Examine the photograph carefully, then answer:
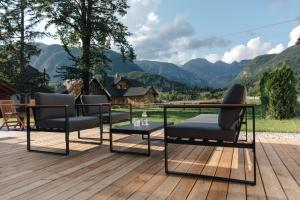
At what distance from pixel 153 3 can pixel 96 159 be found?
40.2 feet

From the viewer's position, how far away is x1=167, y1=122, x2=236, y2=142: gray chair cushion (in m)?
2.79

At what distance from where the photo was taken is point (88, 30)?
542 inches

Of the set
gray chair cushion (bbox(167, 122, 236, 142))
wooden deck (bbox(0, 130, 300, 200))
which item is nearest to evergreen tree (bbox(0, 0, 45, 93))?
wooden deck (bbox(0, 130, 300, 200))

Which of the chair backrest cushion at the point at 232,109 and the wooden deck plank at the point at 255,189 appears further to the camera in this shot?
the chair backrest cushion at the point at 232,109

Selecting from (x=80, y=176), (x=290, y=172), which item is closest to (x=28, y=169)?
(x=80, y=176)

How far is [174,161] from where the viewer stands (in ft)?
11.4

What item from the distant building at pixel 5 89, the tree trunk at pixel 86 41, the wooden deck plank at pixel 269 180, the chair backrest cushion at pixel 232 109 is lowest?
the wooden deck plank at pixel 269 180

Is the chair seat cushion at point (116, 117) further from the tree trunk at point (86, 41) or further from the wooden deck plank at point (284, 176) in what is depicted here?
the tree trunk at point (86, 41)

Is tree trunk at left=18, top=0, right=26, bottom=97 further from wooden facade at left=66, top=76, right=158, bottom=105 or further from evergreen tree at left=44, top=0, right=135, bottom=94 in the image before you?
wooden facade at left=66, top=76, right=158, bottom=105

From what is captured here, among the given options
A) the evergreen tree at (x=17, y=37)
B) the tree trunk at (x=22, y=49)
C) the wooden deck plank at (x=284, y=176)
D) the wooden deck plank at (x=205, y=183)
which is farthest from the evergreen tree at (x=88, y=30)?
the wooden deck plank at (x=284, y=176)

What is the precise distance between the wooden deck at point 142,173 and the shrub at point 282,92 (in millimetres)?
5399

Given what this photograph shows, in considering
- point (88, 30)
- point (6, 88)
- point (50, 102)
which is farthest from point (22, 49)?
point (50, 102)

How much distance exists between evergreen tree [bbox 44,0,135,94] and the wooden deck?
10428mm

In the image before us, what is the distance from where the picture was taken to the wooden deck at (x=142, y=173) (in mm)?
2342
